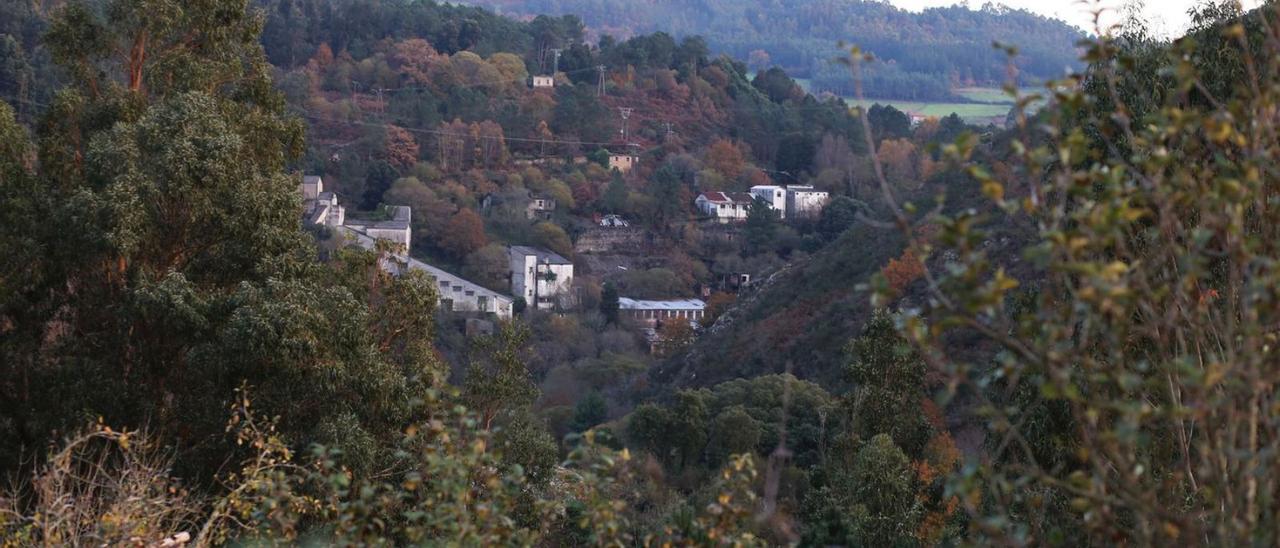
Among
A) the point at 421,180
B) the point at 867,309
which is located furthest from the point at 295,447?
the point at 421,180

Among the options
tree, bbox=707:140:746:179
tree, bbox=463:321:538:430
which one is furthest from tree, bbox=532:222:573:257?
tree, bbox=463:321:538:430

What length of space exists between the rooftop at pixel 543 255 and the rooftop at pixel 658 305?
2.15 metres

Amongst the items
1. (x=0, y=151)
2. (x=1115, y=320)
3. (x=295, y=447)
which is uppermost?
(x=1115, y=320)

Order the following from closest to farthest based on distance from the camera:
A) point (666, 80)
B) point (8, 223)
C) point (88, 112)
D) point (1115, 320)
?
point (1115, 320) < point (8, 223) < point (88, 112) < point (666, 80)

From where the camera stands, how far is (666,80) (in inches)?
Result: 1994

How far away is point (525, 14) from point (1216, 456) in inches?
3154

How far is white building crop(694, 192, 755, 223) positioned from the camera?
129ft

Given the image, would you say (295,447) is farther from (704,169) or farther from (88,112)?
(704,169)

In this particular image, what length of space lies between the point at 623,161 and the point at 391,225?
13556mm

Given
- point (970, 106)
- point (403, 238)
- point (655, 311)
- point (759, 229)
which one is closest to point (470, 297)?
point (403, 238)

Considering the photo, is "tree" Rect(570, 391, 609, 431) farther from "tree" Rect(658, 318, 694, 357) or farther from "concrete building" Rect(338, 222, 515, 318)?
"concrete building" Rect(338, 222, 515, 318)

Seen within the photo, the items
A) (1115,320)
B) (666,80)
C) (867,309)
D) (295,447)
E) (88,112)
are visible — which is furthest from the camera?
(666,80)

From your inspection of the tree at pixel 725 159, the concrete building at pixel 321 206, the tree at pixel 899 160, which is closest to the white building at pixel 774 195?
the tree at pixel 725 159

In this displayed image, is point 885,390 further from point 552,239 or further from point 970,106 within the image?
point 970,106
